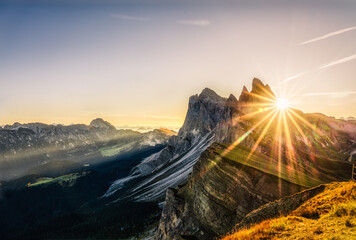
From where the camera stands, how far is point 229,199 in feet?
97.9

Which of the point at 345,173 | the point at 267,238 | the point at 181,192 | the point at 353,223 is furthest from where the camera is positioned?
the point at 345,173

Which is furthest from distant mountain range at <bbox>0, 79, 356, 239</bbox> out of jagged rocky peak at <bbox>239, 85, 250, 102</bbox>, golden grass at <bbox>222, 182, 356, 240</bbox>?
golden grass at <bbox>222, 182, 356, 240</bbox>

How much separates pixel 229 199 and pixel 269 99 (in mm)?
118423

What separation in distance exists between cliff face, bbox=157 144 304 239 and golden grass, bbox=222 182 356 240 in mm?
12369

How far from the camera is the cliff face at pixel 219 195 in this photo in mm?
27797

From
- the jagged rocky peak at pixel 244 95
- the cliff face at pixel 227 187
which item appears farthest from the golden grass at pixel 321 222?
the jagged rocky peak at pixel 244 95

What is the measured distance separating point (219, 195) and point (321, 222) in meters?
19.5

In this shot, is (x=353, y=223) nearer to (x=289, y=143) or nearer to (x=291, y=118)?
(x=289, y=143)

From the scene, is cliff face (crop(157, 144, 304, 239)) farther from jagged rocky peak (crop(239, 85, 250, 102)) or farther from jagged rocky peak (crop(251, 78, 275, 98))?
jagged rocky peak (crop(251, 78, 275, 98))

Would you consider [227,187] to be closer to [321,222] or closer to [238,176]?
[238,176]

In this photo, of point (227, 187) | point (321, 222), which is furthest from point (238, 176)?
point (321, 222)

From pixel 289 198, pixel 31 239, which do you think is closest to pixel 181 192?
pixel 289 198

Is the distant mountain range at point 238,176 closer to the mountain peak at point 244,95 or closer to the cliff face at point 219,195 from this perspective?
the cliff face at point 219,195

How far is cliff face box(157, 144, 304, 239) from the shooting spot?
91.2 ft
